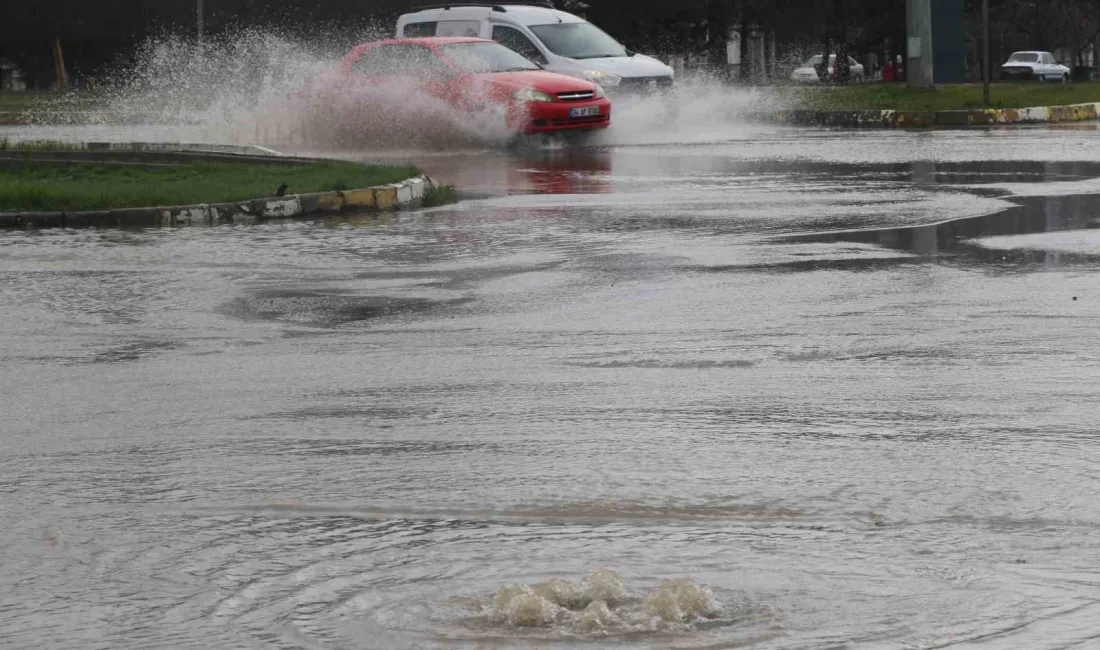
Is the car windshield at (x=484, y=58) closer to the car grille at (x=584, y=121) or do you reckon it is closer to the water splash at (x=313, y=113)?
the water splash at (x=313, y=113)

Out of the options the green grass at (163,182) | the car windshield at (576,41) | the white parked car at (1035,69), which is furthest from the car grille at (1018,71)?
→ the green grass at (163,182)

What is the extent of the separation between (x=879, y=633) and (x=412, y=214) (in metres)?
11.8

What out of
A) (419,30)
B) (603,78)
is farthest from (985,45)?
(419,30)

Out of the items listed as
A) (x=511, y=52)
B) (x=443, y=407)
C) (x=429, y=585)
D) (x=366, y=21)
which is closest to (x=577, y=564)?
(x=429, y=585)

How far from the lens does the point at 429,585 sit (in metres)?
4.67

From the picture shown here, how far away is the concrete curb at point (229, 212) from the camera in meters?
15.0

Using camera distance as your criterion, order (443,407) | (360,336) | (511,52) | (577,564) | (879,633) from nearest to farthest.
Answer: (879,633) < (577,564) < (443,407) < (360,336) < (511,52)

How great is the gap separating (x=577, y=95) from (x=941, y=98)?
11599 mm

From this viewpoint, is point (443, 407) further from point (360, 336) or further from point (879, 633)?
point (879, 633)

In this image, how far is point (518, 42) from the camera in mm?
29297

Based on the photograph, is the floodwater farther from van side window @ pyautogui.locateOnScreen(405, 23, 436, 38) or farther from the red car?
van side window @ pyautogui.locateOnScreen(405, 23, 436, 38)

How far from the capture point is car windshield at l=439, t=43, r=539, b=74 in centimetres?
2622

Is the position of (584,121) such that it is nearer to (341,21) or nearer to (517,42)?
(517,42)

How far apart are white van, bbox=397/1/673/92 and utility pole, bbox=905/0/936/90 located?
7.16 m
